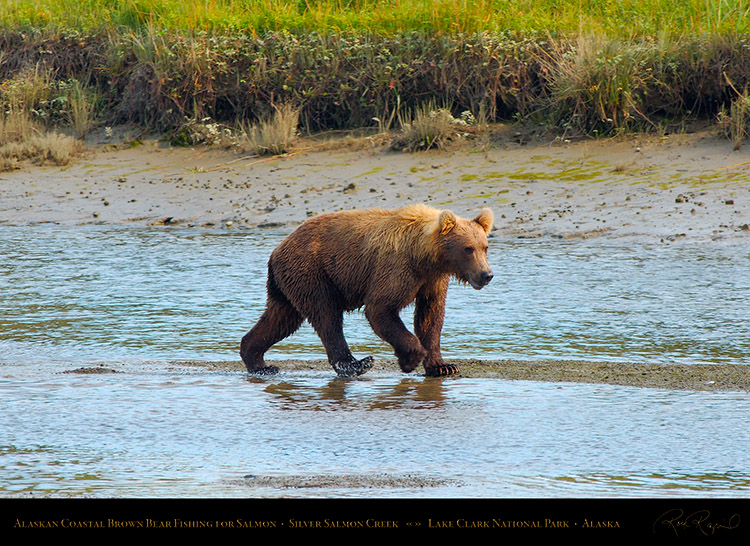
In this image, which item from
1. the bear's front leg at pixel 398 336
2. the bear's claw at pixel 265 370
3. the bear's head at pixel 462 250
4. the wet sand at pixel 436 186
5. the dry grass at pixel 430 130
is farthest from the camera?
the dry grass at pixel 430 130

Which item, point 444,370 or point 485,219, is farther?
point 485,219

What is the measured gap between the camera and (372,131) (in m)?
14.9

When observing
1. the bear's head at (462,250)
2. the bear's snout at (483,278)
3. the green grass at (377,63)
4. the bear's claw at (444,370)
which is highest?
the green grass at (377,63)

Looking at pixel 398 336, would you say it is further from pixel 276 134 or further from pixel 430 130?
pixel 276 134

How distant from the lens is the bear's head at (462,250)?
7070 mm

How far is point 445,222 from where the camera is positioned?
7082 millimetres

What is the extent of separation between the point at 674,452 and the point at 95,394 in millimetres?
3286

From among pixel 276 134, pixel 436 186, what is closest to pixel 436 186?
pixel 436 186

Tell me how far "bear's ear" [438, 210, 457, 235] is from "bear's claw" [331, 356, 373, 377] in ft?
3.07

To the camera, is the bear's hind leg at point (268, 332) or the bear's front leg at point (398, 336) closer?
the bear's front leg at point (398, 336)

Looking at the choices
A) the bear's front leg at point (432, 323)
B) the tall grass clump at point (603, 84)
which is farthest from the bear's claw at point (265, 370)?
the tall grass clump at point (603, 84)

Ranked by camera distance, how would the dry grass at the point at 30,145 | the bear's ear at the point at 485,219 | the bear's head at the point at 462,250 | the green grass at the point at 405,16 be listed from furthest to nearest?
the dry grass at the point at 30,145 < the green grass at the point at 405,16 < the bear's ear at the point at 485,219 < the bear's head at the point at 462,250

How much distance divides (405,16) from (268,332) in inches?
352

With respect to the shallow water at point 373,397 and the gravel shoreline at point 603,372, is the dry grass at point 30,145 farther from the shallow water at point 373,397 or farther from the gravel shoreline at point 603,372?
the gravel shoreline at point 603,372
